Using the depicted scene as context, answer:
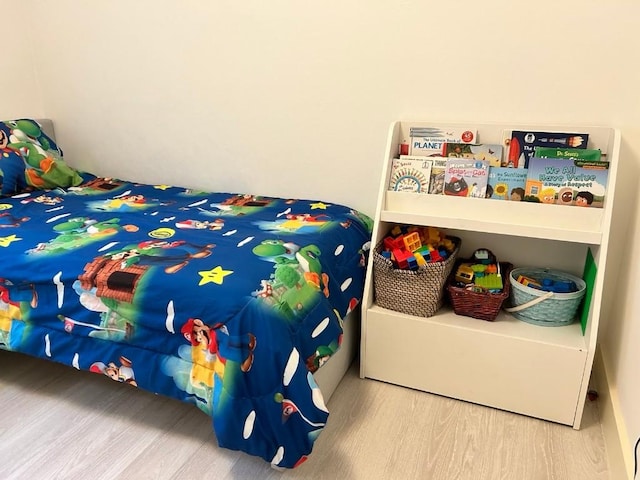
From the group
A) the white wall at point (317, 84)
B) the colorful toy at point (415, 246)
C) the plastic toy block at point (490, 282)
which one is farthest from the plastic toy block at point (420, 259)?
the white wall at point (317, 84)

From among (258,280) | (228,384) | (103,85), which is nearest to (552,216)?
(258,280)

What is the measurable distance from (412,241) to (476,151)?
40 cm

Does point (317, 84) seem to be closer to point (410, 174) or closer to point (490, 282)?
point (410, 174)

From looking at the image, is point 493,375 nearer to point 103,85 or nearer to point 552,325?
point 552,325

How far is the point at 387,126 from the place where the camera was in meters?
1.99

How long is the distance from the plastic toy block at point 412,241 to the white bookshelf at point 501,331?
5 centimetres

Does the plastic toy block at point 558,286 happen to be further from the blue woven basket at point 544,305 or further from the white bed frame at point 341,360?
the white bed frame at point 341,360

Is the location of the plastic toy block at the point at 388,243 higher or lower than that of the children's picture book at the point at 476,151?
lower

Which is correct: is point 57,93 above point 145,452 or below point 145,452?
above

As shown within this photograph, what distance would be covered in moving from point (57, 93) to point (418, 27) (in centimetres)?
194

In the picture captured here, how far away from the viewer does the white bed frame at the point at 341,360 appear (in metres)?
1.64

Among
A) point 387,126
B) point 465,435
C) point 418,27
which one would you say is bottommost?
point 465,435

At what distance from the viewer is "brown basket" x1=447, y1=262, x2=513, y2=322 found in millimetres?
1651

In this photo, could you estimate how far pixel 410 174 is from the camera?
182 cm
